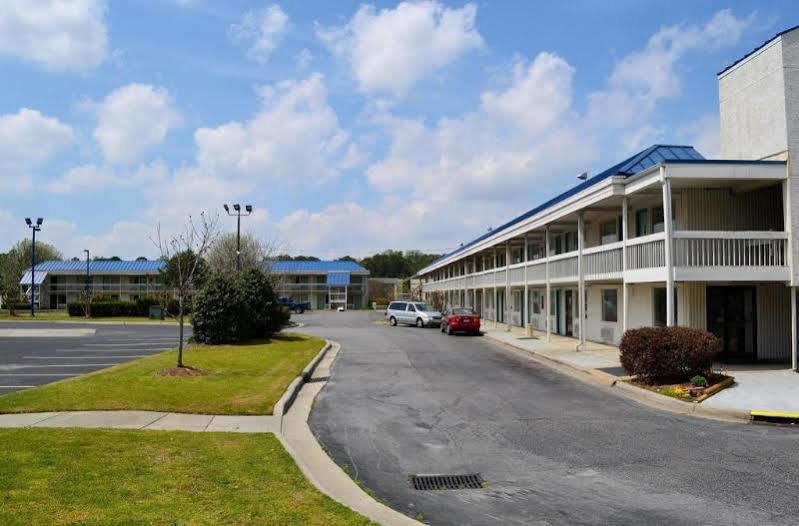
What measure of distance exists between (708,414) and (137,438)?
379 inches

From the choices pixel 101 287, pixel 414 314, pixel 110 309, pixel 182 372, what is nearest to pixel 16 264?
pixel 101 287

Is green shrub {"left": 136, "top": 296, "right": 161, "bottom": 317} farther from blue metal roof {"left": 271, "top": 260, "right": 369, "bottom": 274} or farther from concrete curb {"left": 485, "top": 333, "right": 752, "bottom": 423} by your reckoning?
concrete curb {"left": 485, "top": 333, "right": 752, "bottom": 423}

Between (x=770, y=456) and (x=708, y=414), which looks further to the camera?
(x=708, y=414)

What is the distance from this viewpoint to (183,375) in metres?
14.4

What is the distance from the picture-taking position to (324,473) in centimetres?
736

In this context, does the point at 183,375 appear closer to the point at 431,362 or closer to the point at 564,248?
the point at 431,362

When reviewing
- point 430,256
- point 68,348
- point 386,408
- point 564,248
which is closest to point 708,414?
point 386,408

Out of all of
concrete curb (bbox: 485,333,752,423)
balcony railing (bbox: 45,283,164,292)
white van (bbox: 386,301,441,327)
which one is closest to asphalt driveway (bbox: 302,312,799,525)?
concrete curb (bbox: 485,333,752,423)

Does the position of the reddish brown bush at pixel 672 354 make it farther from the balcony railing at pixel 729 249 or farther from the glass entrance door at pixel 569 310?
the glass entrance door at pixel 569 310

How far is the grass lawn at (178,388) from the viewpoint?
1086 centimetres

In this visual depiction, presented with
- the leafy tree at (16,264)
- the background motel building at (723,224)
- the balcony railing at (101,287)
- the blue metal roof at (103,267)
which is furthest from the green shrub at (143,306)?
the background motel building at (723,224)

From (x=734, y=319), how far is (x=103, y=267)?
8427 centimetres

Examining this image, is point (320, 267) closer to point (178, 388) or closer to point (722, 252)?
point (722, 252)

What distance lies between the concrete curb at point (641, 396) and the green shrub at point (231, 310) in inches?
443
